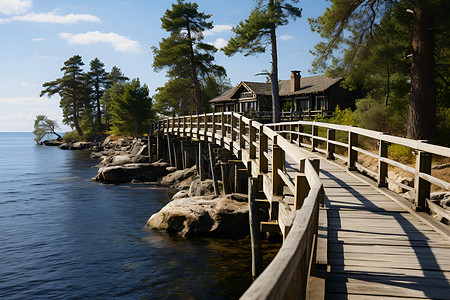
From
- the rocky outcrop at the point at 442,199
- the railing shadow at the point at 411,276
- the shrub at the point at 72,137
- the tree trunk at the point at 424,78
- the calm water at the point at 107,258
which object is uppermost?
the tree trunk at the point at 424,78

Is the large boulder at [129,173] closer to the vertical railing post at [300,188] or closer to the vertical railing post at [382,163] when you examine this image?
the vertical railing post at [382,163]

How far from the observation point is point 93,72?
72.1 m

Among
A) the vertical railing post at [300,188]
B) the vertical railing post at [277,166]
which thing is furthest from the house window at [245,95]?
the vertical railing post at [300,188]

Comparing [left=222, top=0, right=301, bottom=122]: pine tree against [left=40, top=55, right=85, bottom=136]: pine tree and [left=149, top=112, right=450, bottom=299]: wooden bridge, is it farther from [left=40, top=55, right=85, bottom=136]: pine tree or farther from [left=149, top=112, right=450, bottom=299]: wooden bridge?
[left=40, top=55, right=85, bottom=136]: pine tree

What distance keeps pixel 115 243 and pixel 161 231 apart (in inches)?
62.4

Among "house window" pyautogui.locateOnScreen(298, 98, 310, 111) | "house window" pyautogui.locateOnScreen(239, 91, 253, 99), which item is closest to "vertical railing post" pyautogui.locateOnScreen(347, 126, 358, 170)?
"house window" pyautogui.locateOnScreen(298, 98, 310, 111)

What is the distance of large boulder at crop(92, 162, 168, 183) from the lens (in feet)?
83.8

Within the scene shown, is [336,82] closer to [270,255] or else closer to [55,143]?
[270,255]

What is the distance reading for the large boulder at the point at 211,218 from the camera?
12.1 m

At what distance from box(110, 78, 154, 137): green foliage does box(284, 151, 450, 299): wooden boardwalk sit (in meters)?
49.1

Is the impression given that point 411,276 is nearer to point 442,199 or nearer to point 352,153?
point 442,199

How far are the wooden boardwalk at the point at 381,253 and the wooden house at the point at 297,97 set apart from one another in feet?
80.3

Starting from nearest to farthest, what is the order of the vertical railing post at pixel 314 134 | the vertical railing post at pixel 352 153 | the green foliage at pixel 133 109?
1. the vertical railing post at pixel 352 153
2. the vertical railing post at pixel 314 134
3. the green foliage at pixel 133 109

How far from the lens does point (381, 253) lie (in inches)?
164
